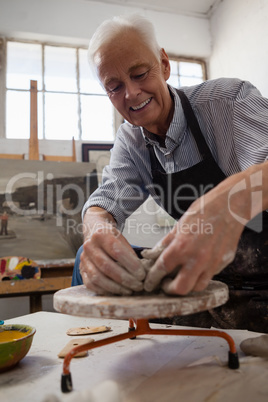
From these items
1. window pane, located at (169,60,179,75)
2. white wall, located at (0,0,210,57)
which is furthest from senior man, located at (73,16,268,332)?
window pane, located at (169,60,179,75)

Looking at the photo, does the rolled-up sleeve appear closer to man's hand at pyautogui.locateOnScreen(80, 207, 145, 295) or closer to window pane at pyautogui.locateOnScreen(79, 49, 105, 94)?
man's hand at pyautogui.locateOnScreen(80, 207, 145, 295)

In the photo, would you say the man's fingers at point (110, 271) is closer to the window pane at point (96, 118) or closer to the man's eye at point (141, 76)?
the man's eye at point (141, 76)

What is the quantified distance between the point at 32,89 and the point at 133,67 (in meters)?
2.30

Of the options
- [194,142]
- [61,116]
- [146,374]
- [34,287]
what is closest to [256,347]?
[146,374]

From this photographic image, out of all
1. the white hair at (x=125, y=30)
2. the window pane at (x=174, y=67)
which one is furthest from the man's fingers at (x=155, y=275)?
the window pane at (x=174, y=67)

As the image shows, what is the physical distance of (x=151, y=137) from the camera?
1545mm

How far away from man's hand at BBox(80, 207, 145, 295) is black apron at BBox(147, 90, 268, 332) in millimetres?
625

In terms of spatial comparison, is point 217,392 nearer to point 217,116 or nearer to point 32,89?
point 217,116

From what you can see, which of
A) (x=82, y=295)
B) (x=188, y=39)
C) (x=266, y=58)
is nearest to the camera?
(x=82, y=295)

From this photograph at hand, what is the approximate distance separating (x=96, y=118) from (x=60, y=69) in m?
0.67

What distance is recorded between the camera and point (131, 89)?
4.37ft

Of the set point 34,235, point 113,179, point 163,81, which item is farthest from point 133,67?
point 34,235

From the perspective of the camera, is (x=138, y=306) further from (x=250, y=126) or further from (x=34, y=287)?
(x=34, y=287)

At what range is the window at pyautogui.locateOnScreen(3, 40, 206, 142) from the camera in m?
3.54
